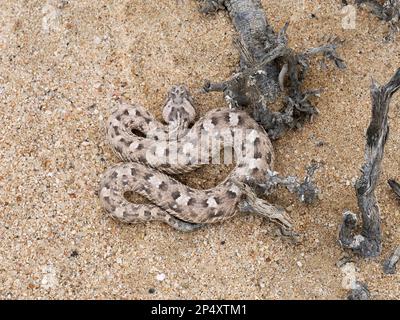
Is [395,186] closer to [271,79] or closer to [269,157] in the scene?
[269,157]

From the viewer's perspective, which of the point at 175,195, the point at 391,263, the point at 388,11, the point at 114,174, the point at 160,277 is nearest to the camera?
the point at 391,263

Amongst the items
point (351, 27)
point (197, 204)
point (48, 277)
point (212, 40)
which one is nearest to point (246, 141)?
point (197, 204)

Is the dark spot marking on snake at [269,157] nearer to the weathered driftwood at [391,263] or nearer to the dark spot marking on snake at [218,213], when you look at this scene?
the dark spot marking on snake at [218,213]

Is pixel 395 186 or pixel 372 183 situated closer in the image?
pixel 372 183

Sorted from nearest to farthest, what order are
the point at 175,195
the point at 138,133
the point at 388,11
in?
the point at 175,195, the point at 388,11, the point at 138,133

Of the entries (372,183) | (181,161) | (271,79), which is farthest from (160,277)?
(271,79)

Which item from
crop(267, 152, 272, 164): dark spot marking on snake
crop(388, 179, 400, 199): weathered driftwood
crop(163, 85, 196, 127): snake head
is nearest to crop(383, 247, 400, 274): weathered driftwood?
crop(388, 179, 400, 199): weathered driftwood

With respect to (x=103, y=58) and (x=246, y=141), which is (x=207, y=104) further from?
(x=103, y=58)
